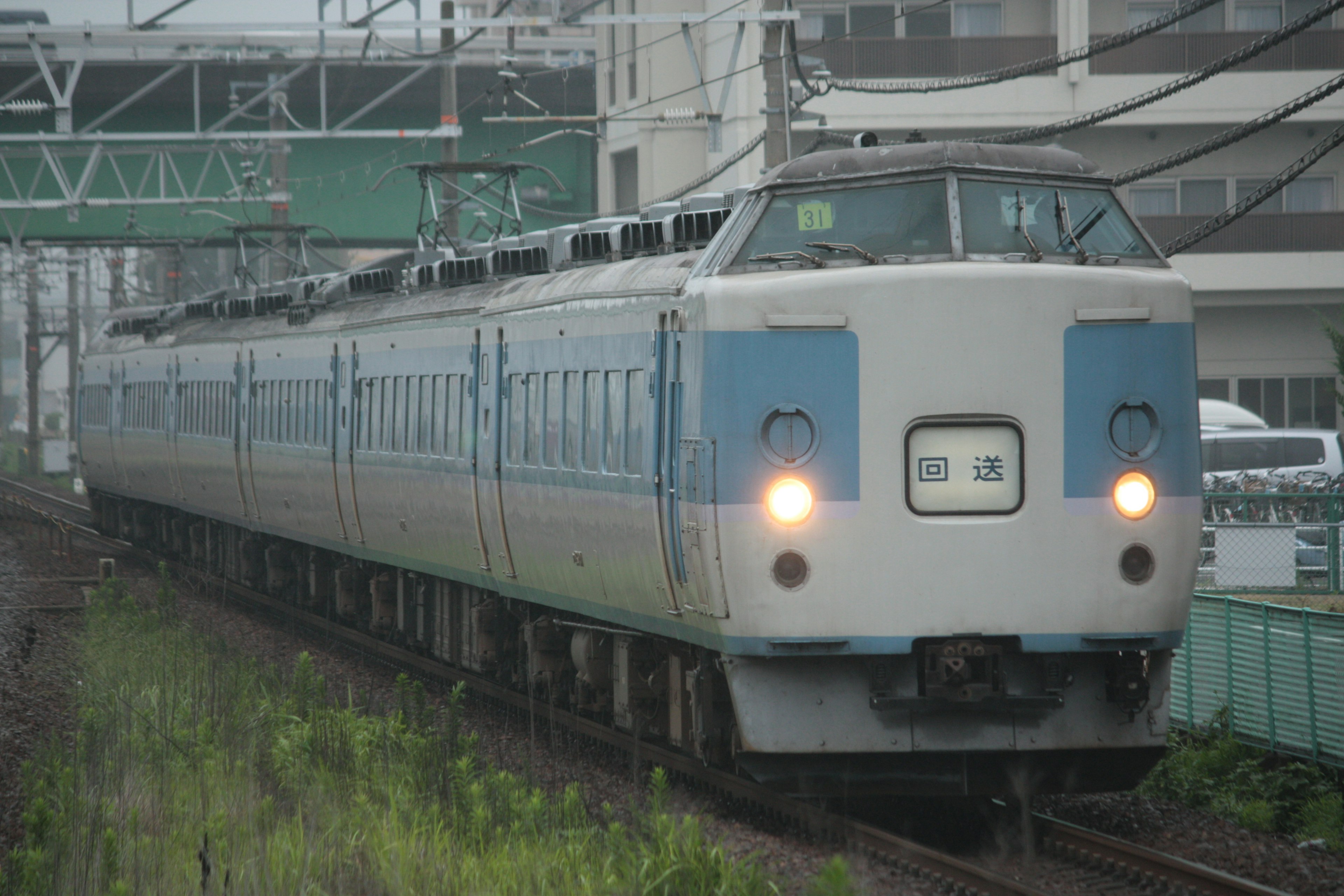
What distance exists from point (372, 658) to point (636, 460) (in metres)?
7.41

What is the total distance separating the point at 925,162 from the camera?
8.30 m

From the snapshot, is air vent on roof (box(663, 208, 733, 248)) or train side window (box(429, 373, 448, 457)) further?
train side window (box(429, 373, 448, 457))

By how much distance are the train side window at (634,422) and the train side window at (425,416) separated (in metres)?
4.67

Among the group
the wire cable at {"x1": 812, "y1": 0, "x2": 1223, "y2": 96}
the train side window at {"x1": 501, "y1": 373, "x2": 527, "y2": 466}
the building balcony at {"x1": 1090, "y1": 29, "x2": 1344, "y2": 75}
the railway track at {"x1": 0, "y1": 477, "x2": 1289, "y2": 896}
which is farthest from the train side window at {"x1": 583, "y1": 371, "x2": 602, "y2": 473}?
the building balcony at {"x1": 1090, "y1": 29, "x2": 1344, "y2": 75}

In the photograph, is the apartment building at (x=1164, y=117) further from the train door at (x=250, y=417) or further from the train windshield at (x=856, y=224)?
the train windshield at (x=856, y=224)

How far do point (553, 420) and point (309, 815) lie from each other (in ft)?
11.1

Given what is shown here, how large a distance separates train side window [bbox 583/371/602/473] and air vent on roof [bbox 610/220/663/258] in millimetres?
865

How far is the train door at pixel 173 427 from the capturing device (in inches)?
965

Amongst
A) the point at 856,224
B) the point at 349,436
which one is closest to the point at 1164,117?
the point at 349,436

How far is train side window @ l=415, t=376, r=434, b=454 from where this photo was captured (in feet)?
45.7

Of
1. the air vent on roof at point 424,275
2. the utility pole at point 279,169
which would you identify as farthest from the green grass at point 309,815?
the utility pole at point 279,169

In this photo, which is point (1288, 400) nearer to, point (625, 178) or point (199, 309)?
point (625, 178)

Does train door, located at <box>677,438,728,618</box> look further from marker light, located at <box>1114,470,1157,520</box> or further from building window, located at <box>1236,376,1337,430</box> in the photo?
building window, located at <box>1236,376,1337,430</box>

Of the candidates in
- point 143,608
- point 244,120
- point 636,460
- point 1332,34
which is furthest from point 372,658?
point 244,120
